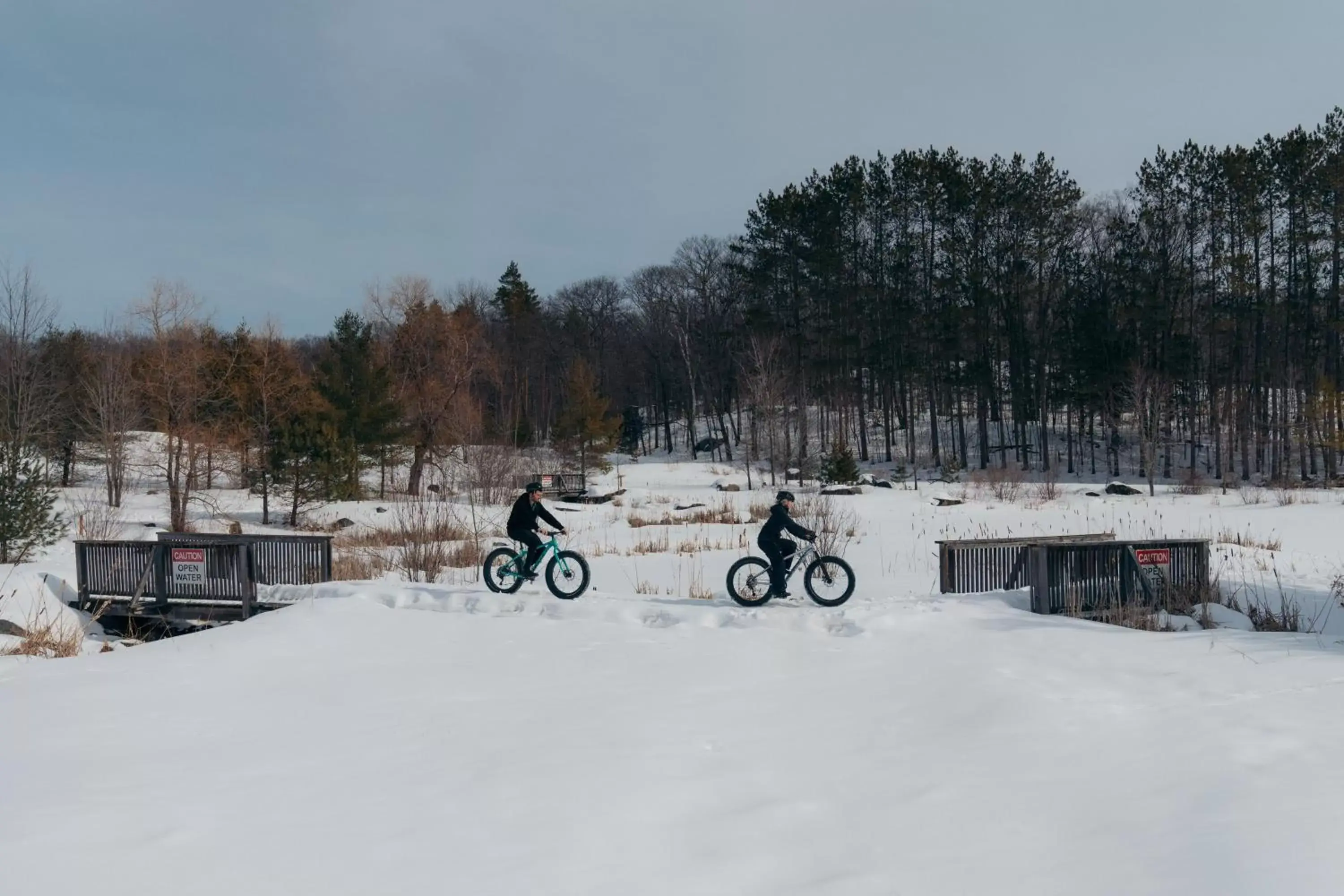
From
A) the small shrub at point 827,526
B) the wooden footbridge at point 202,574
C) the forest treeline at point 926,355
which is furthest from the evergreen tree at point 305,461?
the small shrub at point 827,526

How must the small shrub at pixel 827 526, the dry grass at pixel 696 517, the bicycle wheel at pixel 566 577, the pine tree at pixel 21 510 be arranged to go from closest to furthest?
the bicycle wheel at pixel 566 577 → the small shrub at pixel 827 526 → the pine tree at pixel 21 510 → the dry grass at pixel 696 517

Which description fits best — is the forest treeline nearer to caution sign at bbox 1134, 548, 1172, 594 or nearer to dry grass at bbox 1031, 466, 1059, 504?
dry grass at bbox 1031, 466, 1059, 504

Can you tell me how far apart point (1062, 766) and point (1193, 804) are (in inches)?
32.3

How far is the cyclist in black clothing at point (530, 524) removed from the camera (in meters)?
11.9

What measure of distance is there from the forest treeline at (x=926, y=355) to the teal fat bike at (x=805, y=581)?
17.1 m

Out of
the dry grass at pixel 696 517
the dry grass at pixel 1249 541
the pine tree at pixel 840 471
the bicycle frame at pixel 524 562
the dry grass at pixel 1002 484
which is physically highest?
the pine tree at pixel 840 471

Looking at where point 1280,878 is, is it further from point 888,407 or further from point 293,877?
point 888,407

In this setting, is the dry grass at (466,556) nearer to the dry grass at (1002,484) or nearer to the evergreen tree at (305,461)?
the evergreen tree at (305,461)

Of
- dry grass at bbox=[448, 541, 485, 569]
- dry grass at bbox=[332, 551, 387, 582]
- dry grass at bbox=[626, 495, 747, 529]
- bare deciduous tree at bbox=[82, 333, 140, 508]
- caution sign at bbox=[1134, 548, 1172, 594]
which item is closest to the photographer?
caution sign at bbox=[1134, 548, 1172, 594]

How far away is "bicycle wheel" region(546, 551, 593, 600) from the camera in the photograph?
1170 centimetres

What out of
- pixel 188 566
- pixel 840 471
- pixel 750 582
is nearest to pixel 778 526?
pixel 750 582

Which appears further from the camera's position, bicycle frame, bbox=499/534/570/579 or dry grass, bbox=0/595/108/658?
bicycle frame, bbox=499/534/570/579

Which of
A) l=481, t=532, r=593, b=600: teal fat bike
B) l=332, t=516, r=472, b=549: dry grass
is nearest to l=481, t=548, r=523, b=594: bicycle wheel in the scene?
l=481, t=532, r=593, b=600: teal fat bike

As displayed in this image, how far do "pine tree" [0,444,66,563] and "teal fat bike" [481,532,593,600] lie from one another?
37.9 feet
